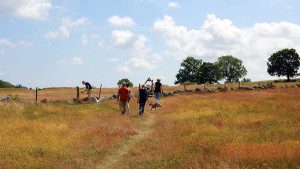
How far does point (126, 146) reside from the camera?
19594 mm

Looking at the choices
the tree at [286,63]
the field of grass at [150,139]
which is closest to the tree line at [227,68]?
the tree at [286,63]

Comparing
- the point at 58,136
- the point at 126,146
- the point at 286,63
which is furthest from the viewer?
the point at 286,63

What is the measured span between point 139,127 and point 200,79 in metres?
124

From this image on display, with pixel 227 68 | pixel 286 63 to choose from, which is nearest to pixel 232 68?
pixel 227 68

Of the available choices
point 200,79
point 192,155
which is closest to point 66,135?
point 192,155

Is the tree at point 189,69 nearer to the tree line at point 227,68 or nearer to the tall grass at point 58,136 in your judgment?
the tree line at point 227,68

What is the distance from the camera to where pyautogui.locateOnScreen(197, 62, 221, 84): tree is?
144250mm

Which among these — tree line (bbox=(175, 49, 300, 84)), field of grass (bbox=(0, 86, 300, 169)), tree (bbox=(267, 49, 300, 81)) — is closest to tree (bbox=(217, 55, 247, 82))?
tree line (bbox=(175, 49, 300, 84))

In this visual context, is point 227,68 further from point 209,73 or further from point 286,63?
point 286,63

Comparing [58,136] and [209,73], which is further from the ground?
[209,73]

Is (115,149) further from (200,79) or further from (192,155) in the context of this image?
(200,79)

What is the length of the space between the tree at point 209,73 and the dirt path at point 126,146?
117 meters

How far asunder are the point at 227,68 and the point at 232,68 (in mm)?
1862

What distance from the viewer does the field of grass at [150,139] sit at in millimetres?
15078
